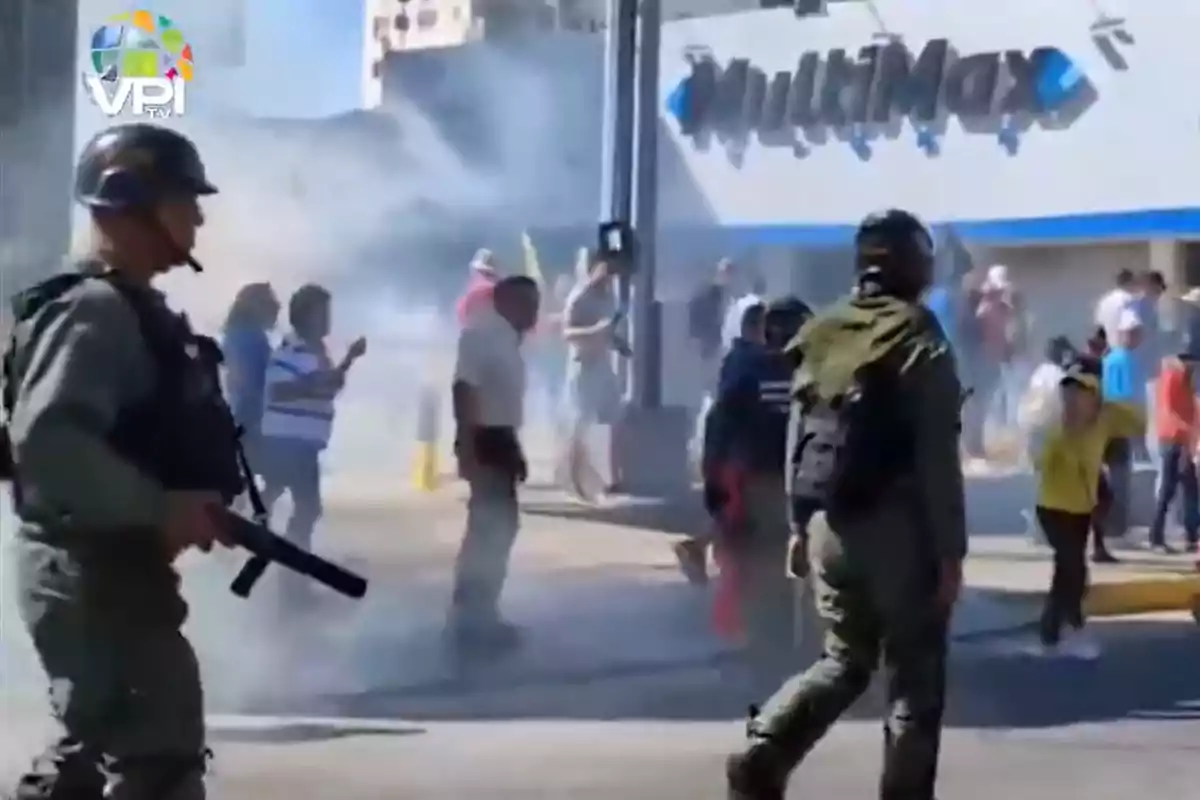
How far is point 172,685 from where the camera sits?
343 centimetres

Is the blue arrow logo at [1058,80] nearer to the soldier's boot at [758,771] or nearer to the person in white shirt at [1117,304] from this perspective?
the person in white shirt at [1117,304]

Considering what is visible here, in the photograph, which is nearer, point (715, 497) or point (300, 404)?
point (715, 497)

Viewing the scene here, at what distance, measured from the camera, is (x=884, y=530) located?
4.64 meters

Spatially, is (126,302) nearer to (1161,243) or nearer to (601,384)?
(601,384)

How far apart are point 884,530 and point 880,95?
12.5 meters

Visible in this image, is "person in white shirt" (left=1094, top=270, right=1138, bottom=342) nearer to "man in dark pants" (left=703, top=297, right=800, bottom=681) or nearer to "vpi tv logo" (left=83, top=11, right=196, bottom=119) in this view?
"man in dark pants" (left=703, top=297, right=800, bottom=681)

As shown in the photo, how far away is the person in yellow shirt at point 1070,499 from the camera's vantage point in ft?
26.0

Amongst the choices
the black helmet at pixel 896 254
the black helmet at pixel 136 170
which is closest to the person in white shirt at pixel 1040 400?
the black helmet at pixel 896 254

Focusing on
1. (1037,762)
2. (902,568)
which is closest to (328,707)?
(1037,762)

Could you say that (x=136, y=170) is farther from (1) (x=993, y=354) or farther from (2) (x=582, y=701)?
(1) (x=993, y=354)

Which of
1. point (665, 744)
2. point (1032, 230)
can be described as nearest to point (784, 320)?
point (665, 744)

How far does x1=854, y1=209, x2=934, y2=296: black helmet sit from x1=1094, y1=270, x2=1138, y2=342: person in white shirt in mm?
7939

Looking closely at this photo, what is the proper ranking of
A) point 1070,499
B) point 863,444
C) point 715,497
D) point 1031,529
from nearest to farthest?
point 863,444
point 715,497
point 1070,499
point 1031,529

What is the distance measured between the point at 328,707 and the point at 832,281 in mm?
8986
